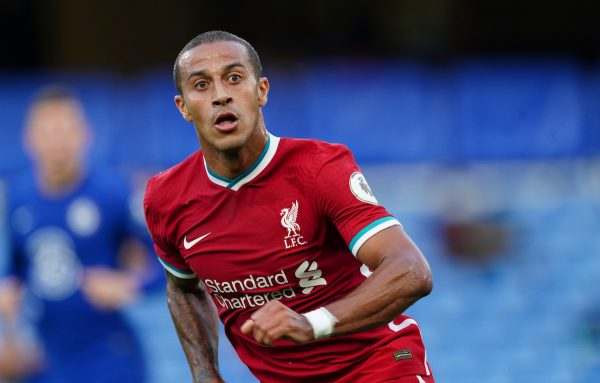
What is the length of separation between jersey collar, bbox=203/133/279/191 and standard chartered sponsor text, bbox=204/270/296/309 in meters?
0.35

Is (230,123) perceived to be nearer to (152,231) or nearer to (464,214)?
(152,231)

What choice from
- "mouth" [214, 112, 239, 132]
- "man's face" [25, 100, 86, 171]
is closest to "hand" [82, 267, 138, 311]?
"man's face" [25, 100, 86, 171]

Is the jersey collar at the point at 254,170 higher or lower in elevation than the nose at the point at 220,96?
lower

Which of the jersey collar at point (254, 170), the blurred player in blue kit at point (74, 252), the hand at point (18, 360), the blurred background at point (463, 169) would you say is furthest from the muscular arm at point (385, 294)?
the blurred background at point (463, 169)

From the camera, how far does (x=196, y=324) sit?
4.43 m

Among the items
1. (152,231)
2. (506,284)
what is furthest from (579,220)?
(152,231)

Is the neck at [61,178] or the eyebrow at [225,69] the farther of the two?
the neck at [61,178]

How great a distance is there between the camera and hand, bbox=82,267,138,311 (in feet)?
22.6

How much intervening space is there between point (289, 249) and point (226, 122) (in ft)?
1.65

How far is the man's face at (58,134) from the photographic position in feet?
23.6

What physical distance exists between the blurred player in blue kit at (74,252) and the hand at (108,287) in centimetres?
2

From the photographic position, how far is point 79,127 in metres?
7.37

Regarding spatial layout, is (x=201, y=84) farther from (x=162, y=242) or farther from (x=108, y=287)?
(x=108, y=287)

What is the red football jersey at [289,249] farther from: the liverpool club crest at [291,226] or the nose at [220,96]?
the nose at [220,96]
